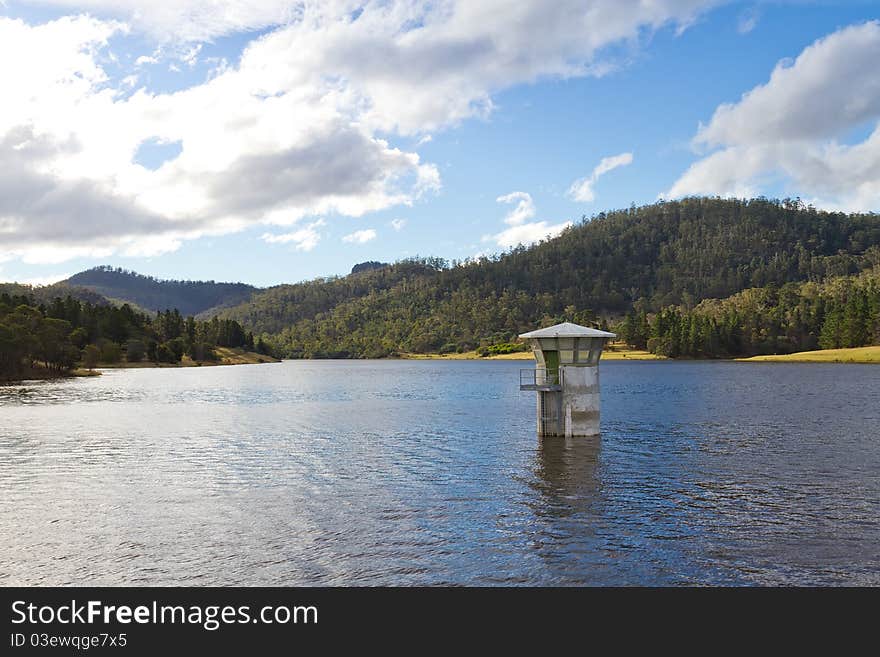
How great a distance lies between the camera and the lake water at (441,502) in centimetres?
1936

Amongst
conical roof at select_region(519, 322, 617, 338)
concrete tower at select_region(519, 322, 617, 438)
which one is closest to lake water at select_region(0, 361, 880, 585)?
concrete tower at select_region(519, 322, 617, 438)

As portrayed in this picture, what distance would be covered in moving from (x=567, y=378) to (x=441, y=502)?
18125 millimetres

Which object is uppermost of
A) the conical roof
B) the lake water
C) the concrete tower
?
the conical roof

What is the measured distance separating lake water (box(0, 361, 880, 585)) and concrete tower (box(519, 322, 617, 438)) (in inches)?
55.7

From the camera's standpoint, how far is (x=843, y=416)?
58.5 metres

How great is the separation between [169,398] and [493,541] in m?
77.5

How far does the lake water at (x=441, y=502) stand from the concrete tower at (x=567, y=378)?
55.7 inches

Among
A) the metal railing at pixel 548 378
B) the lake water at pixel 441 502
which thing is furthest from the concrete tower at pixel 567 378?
the lake water at pixel 441 502

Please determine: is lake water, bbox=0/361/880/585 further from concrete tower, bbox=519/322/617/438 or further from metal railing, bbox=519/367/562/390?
metal railing, bbox=519/367/562/390

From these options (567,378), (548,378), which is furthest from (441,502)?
(567,378)

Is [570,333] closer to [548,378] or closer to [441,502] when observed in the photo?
[548,378]

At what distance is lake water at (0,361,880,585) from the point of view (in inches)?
762
